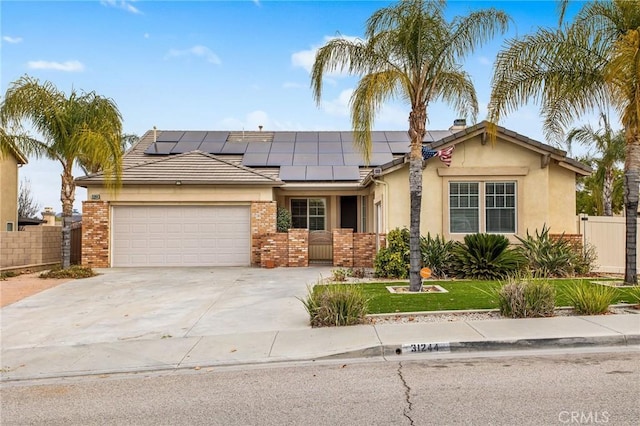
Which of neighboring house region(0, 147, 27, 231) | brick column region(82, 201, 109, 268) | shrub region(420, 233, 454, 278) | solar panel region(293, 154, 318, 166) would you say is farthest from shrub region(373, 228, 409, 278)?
neighboring house region(0, 147, 27, 231)

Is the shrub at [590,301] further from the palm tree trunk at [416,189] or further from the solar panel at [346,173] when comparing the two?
the solar panel at [346,173]

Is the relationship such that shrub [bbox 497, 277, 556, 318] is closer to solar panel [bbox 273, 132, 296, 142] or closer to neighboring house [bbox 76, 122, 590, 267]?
neighboring house [bbox 76, 122, 590, 267]

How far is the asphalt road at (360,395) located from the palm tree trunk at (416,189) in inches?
174

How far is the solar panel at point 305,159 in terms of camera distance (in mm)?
20648

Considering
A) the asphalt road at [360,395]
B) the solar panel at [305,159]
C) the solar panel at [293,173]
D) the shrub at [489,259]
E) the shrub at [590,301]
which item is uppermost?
the solar panel at [305,159]

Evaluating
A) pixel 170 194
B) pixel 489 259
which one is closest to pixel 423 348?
pixel 489 259

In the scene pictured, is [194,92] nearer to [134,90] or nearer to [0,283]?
[134,90]

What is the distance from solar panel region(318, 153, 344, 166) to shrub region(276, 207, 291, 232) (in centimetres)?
305

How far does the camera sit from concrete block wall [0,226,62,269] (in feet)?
53.6

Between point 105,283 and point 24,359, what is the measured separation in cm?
694

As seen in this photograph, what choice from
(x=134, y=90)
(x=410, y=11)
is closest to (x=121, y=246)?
(x=134, y=90)

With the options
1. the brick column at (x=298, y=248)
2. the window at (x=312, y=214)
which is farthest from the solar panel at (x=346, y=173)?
the brick column at (x=298, y=248)

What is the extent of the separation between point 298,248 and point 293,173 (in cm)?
377

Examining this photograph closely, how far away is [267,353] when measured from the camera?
266 inches
